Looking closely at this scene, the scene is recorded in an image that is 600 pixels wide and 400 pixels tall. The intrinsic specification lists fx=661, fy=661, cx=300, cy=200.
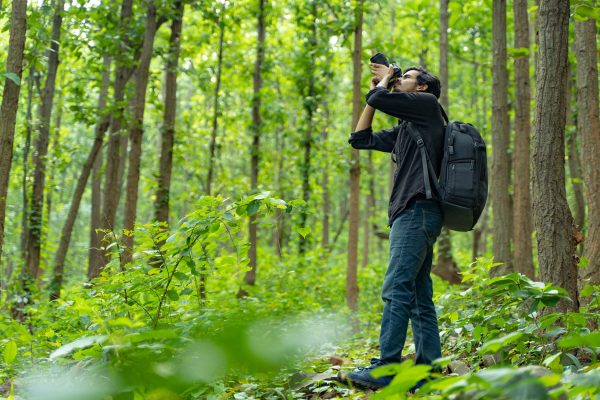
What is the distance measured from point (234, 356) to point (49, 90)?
38.0ft

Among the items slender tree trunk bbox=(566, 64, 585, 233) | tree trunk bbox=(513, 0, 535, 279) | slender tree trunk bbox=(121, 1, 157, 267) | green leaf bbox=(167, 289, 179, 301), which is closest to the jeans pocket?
green leaf bbox=(167, 289, 179, 301)

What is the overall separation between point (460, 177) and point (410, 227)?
19.4 inches

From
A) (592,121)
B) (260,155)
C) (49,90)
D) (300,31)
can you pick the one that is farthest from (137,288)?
(300,31)

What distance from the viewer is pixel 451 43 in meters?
20.5

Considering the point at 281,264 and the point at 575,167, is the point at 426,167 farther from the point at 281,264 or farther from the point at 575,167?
the point at 281,264

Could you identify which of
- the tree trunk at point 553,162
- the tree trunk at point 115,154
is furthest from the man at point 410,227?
the tree trunk at point 115,154

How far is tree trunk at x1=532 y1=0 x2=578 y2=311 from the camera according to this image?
4.86 m

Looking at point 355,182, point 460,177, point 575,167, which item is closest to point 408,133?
point 460,177

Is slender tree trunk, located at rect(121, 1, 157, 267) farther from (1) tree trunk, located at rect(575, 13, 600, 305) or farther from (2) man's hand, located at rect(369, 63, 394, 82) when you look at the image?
(1) tree trunk, located at rect(575, 13, 600, 305)

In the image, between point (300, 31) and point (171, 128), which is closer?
point (171, 128)

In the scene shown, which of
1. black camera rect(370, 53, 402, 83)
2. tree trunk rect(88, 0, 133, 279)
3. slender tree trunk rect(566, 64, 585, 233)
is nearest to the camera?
black camera rect(370, 53, 402, 83)

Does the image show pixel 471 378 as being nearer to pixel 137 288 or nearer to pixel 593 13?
pixel 137 288

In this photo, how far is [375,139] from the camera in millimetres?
5250

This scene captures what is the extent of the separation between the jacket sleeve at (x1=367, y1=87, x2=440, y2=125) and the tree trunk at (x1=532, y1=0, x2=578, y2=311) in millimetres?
860
